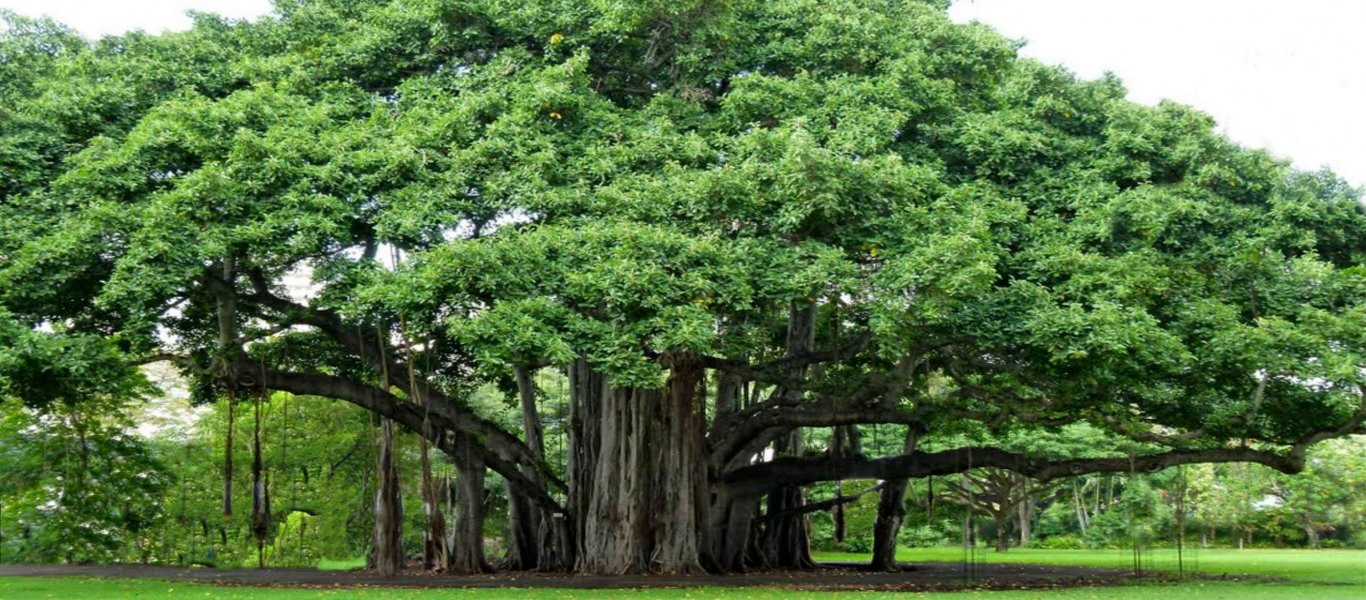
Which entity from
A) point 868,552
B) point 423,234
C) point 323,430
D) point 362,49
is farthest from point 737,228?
point 868,552

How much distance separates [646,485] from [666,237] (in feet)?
16.8

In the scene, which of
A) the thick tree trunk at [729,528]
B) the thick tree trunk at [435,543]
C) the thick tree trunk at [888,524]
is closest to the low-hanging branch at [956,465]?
the thick tree trunk at [729,528]

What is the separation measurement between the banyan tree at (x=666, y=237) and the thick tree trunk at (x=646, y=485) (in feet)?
0.16

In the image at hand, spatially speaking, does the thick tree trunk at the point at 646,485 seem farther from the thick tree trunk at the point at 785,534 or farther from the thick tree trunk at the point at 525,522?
the thick tree trunk at the point at 785,534

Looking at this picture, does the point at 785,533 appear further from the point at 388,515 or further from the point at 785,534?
the point at 388,515

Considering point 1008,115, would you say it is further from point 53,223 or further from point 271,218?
point 53,223

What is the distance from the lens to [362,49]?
50.5 feet

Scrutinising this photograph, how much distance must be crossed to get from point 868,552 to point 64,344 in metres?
23.0

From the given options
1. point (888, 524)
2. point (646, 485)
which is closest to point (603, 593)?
point (646, 485)

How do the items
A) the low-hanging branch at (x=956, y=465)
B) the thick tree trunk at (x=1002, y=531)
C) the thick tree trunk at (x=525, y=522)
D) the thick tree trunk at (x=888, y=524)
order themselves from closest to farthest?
1. the low-hanging branch at (x=956, y=465)
2. the thick tree trunk at (x=525, y=522)
3. the thick tree trunk at (x=888, y=524)
4. the thick tree trunk at (x=1002, y=531)

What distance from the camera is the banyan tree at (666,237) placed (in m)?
11.9

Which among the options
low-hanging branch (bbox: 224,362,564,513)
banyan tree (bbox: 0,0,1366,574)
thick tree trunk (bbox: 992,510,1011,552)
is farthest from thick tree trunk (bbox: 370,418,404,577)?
thick tree trunk (bbox: 992,510,1011,552)

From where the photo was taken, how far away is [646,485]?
15781 millimetres

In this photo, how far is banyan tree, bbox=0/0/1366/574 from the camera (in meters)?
11.9
